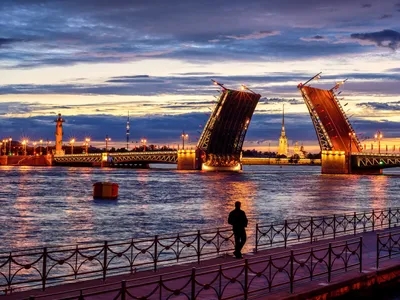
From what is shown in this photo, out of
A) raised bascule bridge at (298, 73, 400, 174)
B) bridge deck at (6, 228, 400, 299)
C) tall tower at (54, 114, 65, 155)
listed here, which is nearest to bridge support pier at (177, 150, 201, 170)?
raised bascule bridge at (298, 73, 400, 174)

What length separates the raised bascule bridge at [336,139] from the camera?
94000mm

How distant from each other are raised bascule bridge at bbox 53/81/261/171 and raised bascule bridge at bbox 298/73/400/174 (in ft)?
31.6

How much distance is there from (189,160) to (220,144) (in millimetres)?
20578

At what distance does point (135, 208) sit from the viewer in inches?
1870

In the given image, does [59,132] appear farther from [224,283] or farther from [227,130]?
[224,283]

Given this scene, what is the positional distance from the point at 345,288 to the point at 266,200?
4428 centimetres

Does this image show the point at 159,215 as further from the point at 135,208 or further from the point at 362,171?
the point at 362,171

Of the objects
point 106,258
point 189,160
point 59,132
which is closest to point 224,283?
point 106,258

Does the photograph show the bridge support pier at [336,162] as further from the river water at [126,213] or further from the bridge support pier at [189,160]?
the river water at [126,213]

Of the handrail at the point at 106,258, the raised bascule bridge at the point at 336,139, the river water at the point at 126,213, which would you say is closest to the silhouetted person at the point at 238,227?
the handrail at the point at 106,258

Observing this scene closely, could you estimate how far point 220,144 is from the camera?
4547 inches

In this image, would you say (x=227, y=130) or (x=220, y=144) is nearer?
(x=227, y=130)

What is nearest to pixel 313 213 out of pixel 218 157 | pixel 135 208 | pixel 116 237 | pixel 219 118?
pixel 135 208

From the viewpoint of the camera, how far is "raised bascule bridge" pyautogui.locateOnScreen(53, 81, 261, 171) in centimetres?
9725
